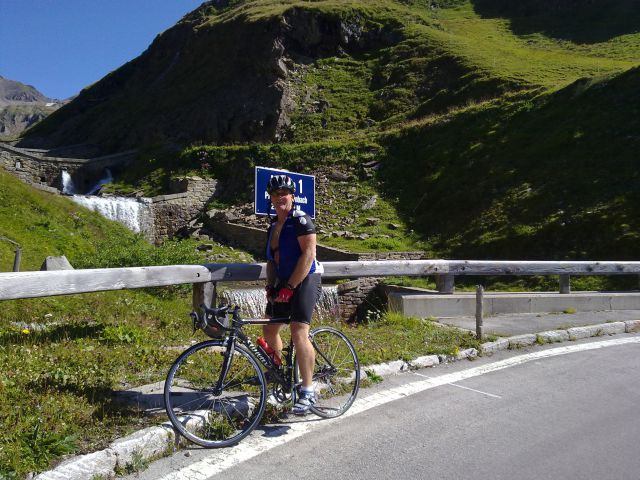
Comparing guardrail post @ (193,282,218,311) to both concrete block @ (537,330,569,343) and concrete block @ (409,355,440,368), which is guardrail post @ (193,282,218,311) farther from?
concrete block @ (537,330,569,343)

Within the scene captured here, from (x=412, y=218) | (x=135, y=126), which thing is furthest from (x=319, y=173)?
(x=135, y=126)

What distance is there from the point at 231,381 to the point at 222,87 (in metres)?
46.5

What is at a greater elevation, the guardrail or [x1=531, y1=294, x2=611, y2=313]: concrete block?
the guardrail

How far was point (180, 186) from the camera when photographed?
109 ft

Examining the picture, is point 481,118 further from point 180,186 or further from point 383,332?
point 383,332

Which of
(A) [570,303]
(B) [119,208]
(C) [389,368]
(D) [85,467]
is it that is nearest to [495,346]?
(C) [389,368]

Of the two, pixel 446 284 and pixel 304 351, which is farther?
pixel 446 284

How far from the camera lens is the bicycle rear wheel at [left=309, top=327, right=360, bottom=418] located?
5.21 meters

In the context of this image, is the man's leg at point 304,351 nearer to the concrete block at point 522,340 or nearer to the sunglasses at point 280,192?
the sunglasses at point 280,192

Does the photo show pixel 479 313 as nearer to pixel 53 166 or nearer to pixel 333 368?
pixel 333 368

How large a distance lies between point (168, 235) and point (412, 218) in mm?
13811

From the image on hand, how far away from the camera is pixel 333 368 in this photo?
5.36 meters

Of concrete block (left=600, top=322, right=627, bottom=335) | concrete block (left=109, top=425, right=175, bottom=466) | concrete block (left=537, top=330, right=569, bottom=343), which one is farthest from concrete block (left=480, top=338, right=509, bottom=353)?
concrete block (left=109, top=425, right=175, bottom=466)

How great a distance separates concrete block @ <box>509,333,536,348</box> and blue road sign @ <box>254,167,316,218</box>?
11.1 ft
